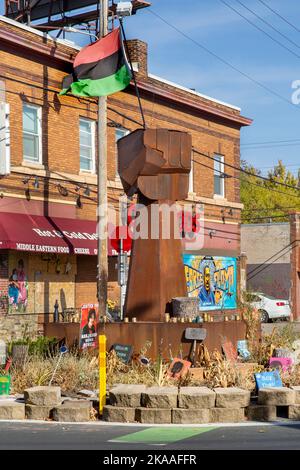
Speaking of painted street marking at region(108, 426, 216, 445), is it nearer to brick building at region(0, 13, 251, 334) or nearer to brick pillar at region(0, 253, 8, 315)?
brick building at region(0, 13, 251, 334)

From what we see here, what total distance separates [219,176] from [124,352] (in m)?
18.2

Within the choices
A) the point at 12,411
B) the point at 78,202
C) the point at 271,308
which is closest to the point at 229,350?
the point at 12,411

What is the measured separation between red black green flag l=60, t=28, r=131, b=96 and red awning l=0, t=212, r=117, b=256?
3804 mm

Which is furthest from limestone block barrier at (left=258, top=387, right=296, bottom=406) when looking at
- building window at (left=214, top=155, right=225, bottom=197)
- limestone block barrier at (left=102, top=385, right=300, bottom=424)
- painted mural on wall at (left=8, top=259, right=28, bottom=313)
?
building window at (left=214, top=155, right=225, bottom=197)

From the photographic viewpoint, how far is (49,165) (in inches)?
1005

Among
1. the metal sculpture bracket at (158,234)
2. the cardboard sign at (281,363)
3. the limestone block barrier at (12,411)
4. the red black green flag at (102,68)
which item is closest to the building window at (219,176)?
the red black green flag at (102,68)

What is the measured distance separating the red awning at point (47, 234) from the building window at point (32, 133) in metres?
1.84

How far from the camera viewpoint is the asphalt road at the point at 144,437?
10.4m

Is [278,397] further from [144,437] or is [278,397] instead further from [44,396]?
[44,396]

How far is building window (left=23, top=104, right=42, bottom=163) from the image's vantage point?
24.9m

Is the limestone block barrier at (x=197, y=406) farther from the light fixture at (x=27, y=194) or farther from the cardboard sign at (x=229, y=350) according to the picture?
the light fixture at (x=27, y=194)

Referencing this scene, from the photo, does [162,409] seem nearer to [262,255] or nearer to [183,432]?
[183,432]

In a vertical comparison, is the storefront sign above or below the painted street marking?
above
